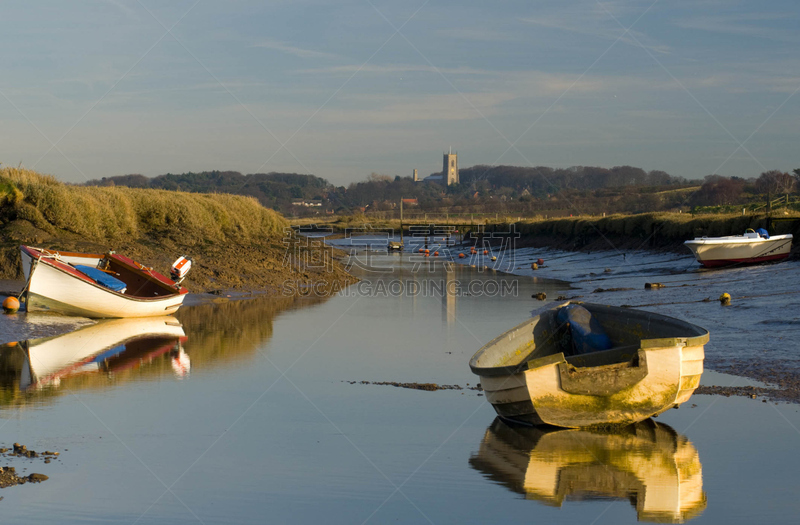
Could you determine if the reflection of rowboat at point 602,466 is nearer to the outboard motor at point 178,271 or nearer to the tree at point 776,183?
the outboard motor at point 178,271

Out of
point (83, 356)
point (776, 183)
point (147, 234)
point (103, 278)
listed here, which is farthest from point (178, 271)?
point (776, 183)

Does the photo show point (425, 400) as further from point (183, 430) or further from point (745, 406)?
point (745, 406)

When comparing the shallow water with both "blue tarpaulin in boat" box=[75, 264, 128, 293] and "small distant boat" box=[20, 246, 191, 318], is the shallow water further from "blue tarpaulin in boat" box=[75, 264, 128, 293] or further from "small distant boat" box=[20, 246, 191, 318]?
"blue tarpaulin in boat" box=[75, 264, 128, 293]

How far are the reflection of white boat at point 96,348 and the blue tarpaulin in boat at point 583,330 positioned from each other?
7.35m

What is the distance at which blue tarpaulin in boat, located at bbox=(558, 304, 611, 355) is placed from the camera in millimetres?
11445

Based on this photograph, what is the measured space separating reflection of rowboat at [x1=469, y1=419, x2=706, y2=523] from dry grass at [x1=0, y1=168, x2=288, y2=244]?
2155cm

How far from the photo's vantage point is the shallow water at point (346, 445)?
694 centimetres

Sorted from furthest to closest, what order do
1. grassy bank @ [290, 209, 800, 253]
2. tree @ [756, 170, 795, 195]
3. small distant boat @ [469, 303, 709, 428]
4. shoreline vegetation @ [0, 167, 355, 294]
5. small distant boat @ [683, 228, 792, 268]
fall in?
tree @ [756, 170, 795, 195]
grassy bank @ [290, 209, 800, 253]
small distant boat @ [683, 228, 792, 268]
shoreline vegetation @ [0, 167, 355, 294]
small distant boat @ [469, 303, 709, 428]

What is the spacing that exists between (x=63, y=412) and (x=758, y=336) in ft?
40.4

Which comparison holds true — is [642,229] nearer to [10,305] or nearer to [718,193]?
[10,305]

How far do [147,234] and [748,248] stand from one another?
74.3 ft

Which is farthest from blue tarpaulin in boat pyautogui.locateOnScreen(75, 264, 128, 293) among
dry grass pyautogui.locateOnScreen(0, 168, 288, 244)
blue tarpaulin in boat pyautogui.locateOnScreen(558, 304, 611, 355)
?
blue tarpaulin in boat pyautogui.locateOnScreen(558, 304, 611, 355)

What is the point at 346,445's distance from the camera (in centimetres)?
882

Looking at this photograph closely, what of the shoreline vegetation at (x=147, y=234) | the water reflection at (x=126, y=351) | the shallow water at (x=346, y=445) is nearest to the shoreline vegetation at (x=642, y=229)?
A: the shoreline vegetation at (x=147, y=234)
